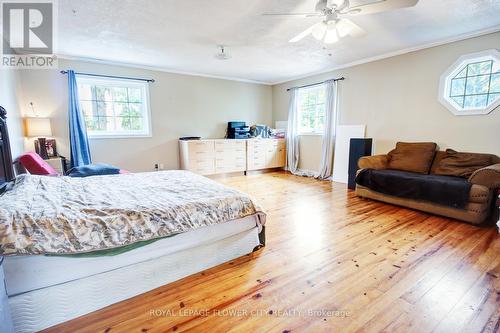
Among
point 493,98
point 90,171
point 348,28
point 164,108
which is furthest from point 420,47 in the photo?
point 90,171

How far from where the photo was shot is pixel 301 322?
1337 millimetres

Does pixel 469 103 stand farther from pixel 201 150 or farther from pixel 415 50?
pixel 201 150

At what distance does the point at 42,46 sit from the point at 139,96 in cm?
155

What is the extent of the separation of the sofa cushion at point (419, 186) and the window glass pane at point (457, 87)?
1322mm

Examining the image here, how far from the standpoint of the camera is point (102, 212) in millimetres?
1498

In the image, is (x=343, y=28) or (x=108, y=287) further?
(x=343, y=28)

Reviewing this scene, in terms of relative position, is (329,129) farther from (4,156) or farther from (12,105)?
(12,105)

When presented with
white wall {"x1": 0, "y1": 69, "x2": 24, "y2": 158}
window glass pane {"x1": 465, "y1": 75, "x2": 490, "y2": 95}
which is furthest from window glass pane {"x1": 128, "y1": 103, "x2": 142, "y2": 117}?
window glass pane {"x1": 465, "y1": 75, "x2": 490, "y2": 95}

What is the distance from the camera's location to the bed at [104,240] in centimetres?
125

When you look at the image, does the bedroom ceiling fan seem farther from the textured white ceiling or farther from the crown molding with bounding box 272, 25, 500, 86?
the crown molding with bounding box 272, 25, 500, 86

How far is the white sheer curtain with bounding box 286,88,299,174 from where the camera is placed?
5770 millimetres

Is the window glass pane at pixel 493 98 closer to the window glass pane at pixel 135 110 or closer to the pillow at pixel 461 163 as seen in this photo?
the pillow at pixel 461 163

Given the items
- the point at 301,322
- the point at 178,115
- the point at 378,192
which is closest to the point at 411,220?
the point at 378,192

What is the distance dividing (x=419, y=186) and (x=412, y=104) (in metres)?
1.58
